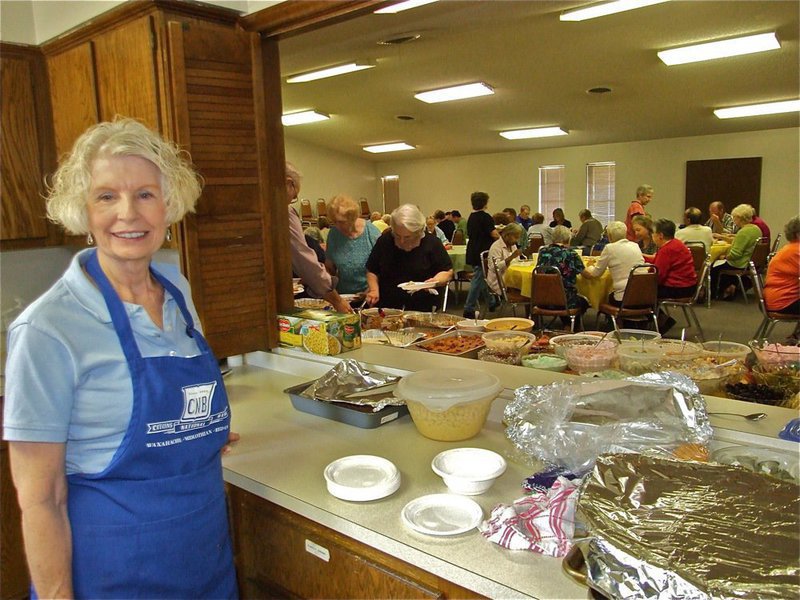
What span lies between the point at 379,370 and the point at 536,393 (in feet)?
2.06

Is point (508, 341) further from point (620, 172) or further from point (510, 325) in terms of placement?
point (620, 172)

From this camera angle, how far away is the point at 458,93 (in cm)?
748

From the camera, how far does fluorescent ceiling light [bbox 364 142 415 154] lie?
11905 mm

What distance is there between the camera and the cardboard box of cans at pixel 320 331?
6.59 ft

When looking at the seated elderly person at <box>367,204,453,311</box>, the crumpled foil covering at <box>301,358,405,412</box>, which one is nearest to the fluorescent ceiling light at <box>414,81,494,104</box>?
the seated elderly person at <box>367,204,453,311</box>

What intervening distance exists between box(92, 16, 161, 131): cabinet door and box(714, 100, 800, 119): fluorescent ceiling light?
8.26 m

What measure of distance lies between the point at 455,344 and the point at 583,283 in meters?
3.42

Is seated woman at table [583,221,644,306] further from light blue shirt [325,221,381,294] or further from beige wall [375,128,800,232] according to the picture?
beige wall [375,128,800,232]

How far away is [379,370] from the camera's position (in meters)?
1.87

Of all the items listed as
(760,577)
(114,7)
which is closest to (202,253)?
(114,7)

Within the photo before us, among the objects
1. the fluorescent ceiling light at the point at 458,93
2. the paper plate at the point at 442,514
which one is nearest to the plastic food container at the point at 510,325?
the paper plate at the point at 442,514

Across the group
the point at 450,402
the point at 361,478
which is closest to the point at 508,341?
the point at 450,402

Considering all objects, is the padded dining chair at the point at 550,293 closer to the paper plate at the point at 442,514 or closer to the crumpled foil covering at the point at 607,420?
the crumpled foil covering at the point at 607,420

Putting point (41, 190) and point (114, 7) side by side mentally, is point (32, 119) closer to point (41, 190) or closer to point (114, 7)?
point (41, 190)
